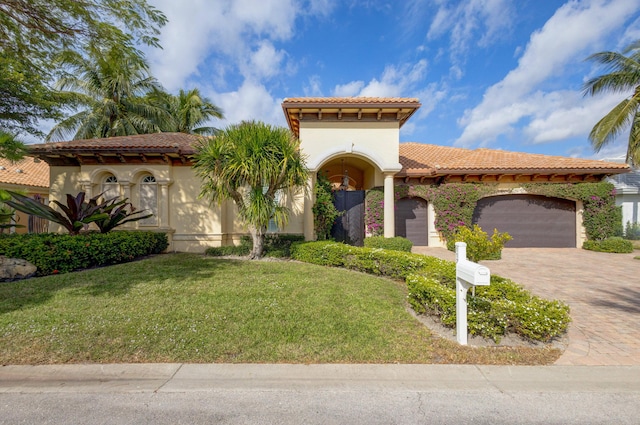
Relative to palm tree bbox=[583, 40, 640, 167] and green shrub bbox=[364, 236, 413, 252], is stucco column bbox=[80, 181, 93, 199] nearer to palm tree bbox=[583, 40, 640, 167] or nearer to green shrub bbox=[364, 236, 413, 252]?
green shrub bbox=[364, 236, 413, 252]

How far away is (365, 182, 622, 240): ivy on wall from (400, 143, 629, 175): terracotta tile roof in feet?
2.42

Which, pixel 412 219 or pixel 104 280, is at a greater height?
pixel 412 219

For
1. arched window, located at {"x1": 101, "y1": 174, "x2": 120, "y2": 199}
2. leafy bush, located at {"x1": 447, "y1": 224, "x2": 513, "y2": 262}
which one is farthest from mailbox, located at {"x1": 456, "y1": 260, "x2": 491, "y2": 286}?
arched window, located at {"x1": 101, "y1": 174, "x2": 120, "y2": 199}

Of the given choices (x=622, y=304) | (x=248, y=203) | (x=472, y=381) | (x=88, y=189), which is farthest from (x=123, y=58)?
(x=622, y=304)

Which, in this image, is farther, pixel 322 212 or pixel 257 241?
pixel 322 212

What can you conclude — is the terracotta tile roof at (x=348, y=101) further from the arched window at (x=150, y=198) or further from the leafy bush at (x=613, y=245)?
the leafy bush at (x=613, y=245)

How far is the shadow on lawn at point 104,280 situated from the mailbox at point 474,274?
543cm

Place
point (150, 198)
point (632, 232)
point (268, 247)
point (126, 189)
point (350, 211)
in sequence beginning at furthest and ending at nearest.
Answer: point (632, 232), point (350, 211), point (150, 198), point (126, 189), point (268, 247)

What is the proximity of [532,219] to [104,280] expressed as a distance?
1640 cm

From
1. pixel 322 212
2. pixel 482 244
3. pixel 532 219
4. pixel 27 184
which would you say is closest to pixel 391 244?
pixel 322 212

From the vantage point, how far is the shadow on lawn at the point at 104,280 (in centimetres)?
511

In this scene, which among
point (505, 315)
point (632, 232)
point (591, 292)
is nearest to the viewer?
point (505, 315)

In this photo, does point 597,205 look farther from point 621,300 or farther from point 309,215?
point 309,215

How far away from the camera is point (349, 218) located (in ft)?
36.9
